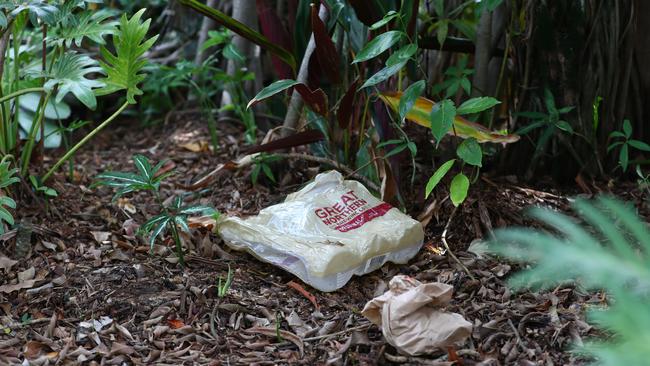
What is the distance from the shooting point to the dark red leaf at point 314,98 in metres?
2.32

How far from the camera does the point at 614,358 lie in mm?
1055

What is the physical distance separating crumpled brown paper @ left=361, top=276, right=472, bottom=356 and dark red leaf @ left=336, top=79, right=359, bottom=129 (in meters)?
0.75

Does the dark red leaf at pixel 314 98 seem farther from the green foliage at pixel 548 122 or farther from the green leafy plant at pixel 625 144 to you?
the green leafy plant at pixel 625 144

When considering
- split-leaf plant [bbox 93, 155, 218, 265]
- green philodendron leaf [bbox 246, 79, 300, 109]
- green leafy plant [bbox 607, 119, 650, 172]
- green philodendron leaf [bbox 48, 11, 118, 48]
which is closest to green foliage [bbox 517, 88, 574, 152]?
green leafy plant [bbox 607, 119, 650, 172]

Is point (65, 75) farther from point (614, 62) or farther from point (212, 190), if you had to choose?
point (614, 62)

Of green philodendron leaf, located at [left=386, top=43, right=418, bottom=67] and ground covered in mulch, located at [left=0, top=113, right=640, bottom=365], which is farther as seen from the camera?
green philodendron leaf, located at [left=386, top=43, right=418, bottom=67]

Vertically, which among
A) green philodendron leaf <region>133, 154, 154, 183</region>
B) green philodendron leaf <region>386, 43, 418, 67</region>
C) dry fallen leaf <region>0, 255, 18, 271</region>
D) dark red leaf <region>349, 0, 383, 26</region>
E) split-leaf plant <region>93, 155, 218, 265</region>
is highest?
dark red leaf <region>349, 0, 383, 26</region>

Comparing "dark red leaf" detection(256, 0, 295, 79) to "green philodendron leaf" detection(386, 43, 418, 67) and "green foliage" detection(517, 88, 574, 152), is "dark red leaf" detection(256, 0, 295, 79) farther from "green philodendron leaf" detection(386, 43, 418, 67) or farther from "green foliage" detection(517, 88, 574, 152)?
"green foliage" detection(517, 88, 574, 152)

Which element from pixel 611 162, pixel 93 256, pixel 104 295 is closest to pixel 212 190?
pixel 93 256

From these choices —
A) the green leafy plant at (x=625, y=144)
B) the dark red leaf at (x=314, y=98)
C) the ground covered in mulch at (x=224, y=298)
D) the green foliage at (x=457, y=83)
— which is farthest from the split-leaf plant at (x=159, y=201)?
the green leafy plant at (x=625, y=144)

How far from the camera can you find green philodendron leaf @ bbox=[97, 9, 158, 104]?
220 cm

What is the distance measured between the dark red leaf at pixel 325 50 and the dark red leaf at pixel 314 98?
9 cm

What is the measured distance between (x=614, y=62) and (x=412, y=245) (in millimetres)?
957

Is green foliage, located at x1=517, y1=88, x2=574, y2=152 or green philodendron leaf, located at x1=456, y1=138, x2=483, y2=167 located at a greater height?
green philodendron leaf, located at x1=456, y1=138, x2=483, y2=167
